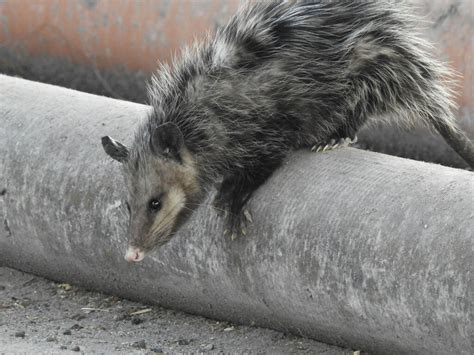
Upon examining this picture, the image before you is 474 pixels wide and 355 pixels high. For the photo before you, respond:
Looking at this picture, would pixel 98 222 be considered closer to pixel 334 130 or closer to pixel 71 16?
pixel 334 130

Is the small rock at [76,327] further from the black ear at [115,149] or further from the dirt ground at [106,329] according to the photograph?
the black ear at [115,149]

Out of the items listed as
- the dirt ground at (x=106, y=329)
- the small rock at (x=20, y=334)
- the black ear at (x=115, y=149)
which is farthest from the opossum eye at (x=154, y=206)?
the small rock at (x=20, y=334)

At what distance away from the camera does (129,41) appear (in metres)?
7.75

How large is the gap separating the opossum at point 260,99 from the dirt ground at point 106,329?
52 centimetres

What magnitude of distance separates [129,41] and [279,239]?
11.2 ft

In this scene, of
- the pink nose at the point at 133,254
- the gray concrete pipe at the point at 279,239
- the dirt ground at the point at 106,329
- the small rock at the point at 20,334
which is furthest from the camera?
the small rock at the point at 20,334

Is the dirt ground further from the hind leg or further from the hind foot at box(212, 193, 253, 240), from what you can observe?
the hind leg

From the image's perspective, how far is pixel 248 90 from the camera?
5062 mm

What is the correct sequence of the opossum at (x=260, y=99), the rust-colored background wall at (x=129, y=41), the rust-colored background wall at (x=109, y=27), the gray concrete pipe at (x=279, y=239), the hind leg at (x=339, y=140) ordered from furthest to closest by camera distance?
the rust-colored background wall at (x=109, y=27) → the rust-colored background wall at (x=129, y=41) → the hind leg at (x=339, y=140) → the opossum at (x=260, y=99) → the gray concrete pipe at (x=279, y=239)

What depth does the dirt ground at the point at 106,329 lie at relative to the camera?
4887 mm

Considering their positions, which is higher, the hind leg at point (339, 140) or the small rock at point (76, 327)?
the hind leg at point (339, 140)

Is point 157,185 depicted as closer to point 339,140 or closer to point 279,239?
point 279,239

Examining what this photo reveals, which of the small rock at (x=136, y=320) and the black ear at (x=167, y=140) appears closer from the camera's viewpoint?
the black ear at (x=167, y=140)

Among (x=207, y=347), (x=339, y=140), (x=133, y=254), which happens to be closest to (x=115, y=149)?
(x=133, y=254)
